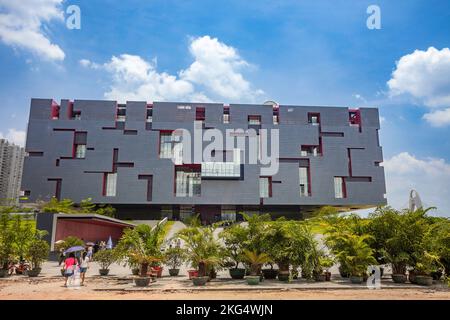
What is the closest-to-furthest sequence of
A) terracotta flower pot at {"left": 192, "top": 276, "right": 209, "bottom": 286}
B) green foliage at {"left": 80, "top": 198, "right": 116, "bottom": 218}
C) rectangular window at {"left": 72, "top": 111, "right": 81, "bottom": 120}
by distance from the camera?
1. terracotta flower pot at {"left": 192, "top": 276, "right": 209, "bottom": 286}
2. green foliage at {"left": 80, "top": 198, "right": 116, "bottom": 218}
3. rectangular window at {"left": 72, "top": 111, "right": 81, "bottom": 120}

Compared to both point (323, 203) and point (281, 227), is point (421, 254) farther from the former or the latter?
point (323, 203)

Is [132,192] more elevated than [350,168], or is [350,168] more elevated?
[350,168]

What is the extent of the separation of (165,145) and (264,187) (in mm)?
18663

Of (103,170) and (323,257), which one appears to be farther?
(103,170)

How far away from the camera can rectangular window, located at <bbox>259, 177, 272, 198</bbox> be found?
5708 cm

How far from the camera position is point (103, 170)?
55.0 metres

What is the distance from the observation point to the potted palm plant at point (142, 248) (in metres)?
14.3

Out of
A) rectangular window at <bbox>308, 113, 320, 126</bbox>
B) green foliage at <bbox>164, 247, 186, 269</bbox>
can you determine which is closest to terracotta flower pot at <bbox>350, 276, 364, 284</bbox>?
green foliage at <bbox>164, 247, 186, 269</bbox>

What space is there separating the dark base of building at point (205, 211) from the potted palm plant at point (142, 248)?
42.9 metres

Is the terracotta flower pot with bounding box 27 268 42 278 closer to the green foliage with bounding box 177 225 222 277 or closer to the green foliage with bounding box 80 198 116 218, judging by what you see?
the green foliage with bounding box 177 225 222 277

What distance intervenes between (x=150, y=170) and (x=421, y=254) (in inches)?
1785

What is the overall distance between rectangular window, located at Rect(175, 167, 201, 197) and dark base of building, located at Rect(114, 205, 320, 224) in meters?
3.62
